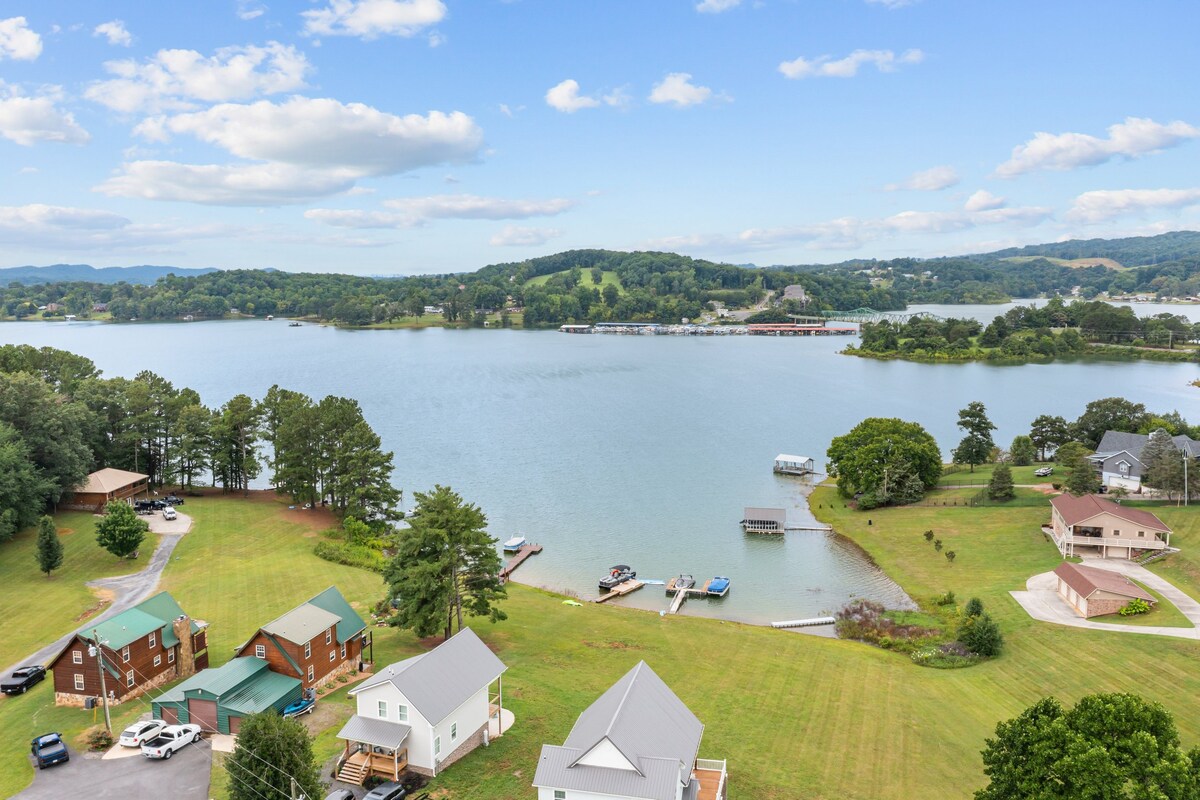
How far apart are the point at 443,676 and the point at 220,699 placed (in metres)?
6.87

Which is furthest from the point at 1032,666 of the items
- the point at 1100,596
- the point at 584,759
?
the point at 584,759

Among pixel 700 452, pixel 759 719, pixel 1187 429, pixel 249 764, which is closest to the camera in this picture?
pixel 249 764

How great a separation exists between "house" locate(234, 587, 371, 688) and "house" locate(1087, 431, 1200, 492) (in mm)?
46317

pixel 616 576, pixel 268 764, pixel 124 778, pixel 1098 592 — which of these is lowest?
pixel 616 576

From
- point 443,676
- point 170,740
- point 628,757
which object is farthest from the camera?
point 443,676

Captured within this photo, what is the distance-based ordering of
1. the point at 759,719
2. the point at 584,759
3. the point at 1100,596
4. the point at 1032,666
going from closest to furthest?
the point at 584,759
the point at 759,719
the point at 1032,666
the point at 1100,596

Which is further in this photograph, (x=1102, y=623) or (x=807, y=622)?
(x=807, y=622)

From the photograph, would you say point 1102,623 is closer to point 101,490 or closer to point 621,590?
point 621,590

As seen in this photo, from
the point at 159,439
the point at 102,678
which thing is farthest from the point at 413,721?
the point at 159,439

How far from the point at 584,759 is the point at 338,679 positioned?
12239 millimetres

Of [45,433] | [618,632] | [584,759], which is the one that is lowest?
[618,632]

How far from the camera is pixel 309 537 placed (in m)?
42.4

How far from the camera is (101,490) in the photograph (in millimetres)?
44125

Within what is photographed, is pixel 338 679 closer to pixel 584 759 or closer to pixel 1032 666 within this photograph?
pixel 584 759
